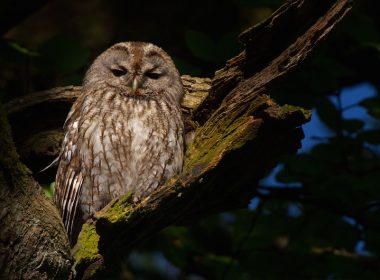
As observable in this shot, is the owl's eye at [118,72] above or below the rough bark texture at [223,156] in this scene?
above

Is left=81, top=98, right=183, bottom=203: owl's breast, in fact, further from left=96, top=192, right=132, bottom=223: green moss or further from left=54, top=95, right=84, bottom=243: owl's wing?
left=96, top=192, right=132, bottom=223: green moss

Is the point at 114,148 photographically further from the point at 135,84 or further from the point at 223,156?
the point at 223,156

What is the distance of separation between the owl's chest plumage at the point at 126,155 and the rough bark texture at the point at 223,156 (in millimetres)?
203

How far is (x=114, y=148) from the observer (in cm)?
329

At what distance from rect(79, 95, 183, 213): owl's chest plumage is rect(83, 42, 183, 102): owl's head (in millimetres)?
267

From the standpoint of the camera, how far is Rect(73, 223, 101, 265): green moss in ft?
8.82

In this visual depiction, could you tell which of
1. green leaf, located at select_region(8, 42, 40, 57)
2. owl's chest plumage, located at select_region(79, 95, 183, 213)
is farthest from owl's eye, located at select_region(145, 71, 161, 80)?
green leaf, located at select_region(8, 42, 40, 57)

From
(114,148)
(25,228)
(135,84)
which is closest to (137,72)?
(135,84)

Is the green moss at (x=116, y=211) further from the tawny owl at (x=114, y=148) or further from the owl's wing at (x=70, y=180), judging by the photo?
the owl's wing at (x=70, y=180)

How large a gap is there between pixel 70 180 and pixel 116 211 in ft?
2.71

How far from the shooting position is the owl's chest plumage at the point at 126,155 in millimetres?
3285

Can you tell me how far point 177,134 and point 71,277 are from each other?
0.92 meters

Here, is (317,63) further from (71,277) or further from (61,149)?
(71,277)

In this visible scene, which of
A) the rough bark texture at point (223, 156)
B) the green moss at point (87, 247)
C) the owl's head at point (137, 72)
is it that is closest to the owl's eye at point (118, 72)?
the owl's head at point (137, 72)
